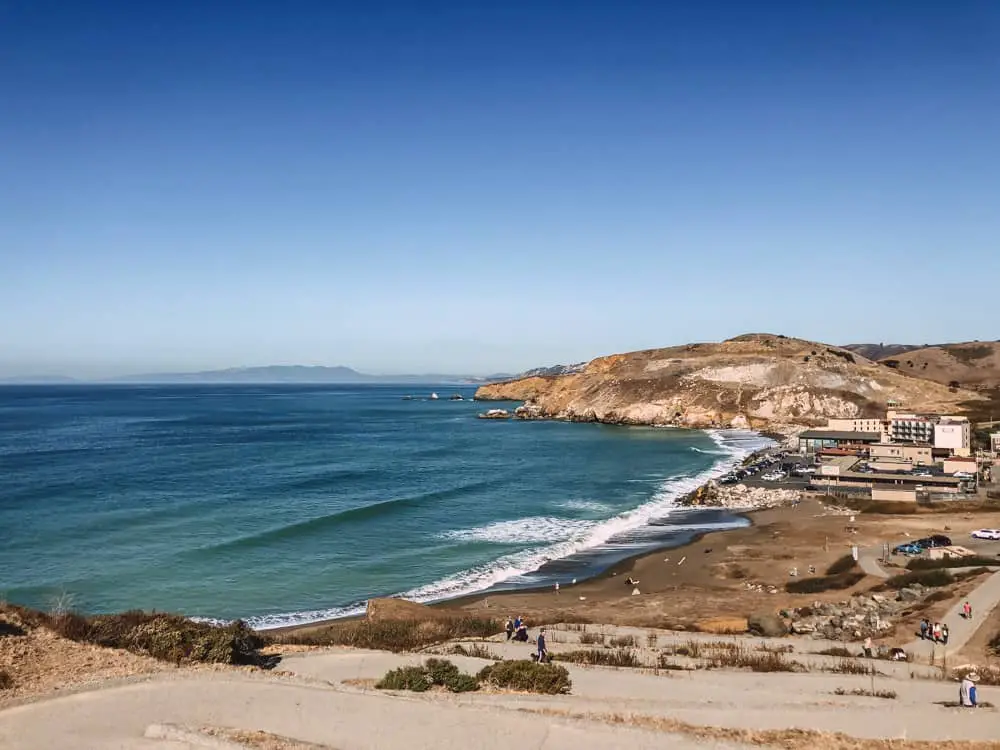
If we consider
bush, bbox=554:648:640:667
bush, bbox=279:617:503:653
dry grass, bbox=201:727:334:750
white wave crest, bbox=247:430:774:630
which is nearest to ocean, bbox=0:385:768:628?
white wave crest, bbox=247:430:774:630

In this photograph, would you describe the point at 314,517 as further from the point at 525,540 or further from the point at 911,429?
the point at 911,429

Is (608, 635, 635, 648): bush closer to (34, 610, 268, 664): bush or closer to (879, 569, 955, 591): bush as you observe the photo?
(34, 610, 268, 664): bush

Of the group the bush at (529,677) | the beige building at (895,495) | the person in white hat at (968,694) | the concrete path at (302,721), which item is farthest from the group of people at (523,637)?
the beige building at (895,495)

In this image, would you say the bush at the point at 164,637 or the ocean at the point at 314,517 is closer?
the bush at the point at 164,637

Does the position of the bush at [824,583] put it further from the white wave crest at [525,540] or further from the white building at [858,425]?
the white building at [858,425]

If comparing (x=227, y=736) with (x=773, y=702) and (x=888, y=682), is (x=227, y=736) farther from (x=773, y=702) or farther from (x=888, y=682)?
(x=888, y=682)
